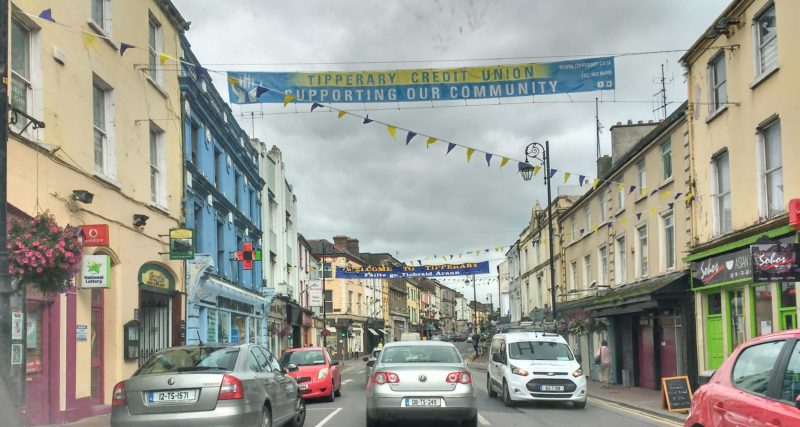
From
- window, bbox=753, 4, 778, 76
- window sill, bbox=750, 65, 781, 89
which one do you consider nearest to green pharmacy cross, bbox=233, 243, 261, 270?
window sill, bbox=750, 65, 781, 89

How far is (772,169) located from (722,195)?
256cm

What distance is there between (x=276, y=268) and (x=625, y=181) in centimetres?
1944

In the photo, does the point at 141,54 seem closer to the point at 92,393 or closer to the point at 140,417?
the point at 92,393

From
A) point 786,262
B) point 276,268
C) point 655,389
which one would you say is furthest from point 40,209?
point 276,268

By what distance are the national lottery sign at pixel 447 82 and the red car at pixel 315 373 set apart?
7.29 meters

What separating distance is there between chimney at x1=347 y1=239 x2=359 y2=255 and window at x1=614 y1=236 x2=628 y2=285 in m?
54.2

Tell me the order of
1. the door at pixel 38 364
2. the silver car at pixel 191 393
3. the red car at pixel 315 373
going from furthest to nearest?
1. the red car at pixel 315 373
2. the door at pixel 38 364
3. the silver car at pixel 191 393

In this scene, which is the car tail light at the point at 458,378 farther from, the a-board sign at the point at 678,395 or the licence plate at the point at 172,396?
the a-board sign at the point at 678,395

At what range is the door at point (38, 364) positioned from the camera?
11698mm

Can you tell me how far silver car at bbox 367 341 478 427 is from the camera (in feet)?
35.2

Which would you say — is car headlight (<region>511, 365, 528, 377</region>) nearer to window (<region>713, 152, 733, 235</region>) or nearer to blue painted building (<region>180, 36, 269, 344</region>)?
window (<region>713, 152, 733, 235</region>)

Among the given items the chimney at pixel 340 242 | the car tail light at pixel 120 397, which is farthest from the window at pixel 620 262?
the chimney at pixel 340 242

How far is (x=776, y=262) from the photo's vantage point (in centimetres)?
A: 1253

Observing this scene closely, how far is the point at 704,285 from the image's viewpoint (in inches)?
708
